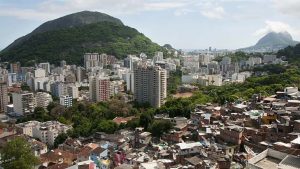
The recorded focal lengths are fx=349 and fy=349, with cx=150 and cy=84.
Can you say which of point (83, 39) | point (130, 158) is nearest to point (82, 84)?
point (83, 39)

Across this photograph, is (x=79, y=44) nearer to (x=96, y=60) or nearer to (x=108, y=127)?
(x=96, y=60)

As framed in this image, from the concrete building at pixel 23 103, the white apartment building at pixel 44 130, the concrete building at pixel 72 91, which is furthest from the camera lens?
the concrete building at pixel 72 91

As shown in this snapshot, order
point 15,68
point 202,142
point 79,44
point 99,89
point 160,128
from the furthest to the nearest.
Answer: point 79,44 → point 15,68 → point 99,89 → point 160,128 → point 202,142

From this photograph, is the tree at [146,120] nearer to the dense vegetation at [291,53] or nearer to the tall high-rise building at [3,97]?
the tall high-rise building at [3,97]

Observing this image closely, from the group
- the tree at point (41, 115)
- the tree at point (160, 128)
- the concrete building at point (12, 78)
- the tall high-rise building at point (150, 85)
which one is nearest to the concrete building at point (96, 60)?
the concrete building at point (12, 78)

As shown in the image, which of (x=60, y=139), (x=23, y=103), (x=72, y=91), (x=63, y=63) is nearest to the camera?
(x=60, y=139)

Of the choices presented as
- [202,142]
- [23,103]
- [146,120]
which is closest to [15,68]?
[23,103]

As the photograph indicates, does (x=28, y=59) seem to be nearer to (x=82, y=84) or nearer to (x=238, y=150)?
(x=82, y=84)
